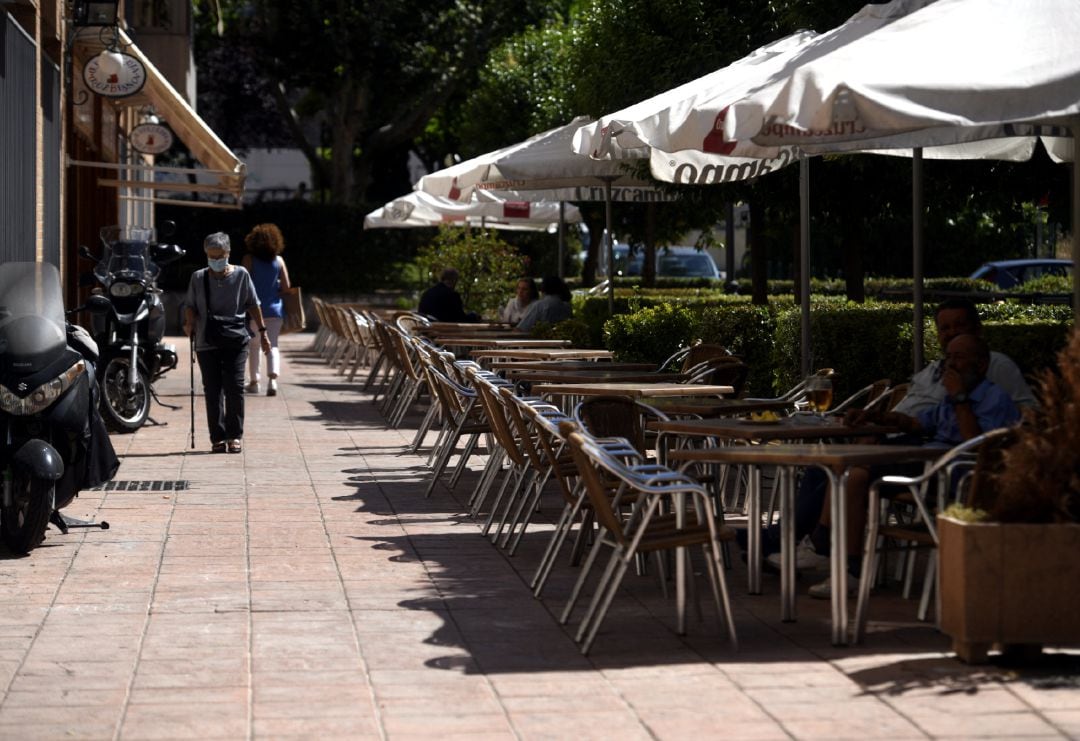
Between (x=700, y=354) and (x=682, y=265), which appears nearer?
(x=700, y=354)

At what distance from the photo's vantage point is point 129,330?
51.0 ft

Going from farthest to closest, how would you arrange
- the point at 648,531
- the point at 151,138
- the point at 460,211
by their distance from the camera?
the point at 460,211 → the point at 151,138 → the point at 648,531

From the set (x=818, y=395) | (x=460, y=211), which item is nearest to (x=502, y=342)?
(x=818, y=395)

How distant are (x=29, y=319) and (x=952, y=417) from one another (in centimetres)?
464

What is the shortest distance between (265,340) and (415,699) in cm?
1164

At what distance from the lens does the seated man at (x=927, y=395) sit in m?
7.81

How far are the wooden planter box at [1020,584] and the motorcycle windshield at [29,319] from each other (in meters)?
4.93

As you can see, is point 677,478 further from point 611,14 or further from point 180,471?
point 611,14

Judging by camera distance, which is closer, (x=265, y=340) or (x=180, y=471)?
(x=180, y=471)

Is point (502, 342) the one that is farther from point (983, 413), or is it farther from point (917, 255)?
point (983, 413)

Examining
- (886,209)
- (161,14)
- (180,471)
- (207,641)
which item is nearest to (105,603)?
(207,641)

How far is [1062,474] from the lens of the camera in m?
6.40

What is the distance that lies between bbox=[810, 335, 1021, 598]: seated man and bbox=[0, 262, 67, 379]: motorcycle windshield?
13.2 feet

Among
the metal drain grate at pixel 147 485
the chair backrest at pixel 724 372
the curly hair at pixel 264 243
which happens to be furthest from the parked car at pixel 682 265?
the chair backrest at pixel 724 372
